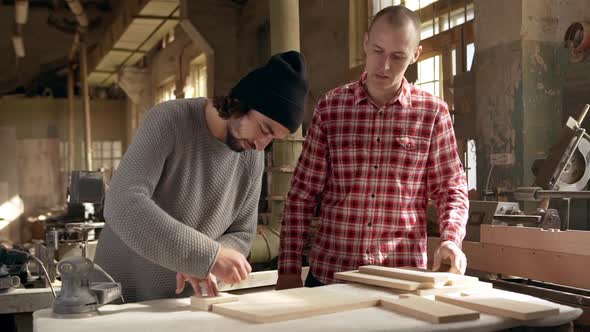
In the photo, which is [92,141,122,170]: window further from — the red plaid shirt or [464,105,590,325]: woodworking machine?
the red plaid shirt

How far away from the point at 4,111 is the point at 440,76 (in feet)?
41.1

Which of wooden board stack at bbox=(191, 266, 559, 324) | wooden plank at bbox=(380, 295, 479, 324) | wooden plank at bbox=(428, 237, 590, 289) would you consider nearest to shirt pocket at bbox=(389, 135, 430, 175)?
wooden board stack at bbox=(191, 266, 559, 324)

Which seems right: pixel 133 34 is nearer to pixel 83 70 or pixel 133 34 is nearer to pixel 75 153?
pixel 83 70

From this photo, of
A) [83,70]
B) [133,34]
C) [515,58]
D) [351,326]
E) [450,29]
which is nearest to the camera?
[351,326]

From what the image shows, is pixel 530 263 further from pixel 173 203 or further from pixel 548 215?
pixel 173 203

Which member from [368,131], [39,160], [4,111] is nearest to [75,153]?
[39,160]

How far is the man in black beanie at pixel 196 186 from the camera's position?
1.70m

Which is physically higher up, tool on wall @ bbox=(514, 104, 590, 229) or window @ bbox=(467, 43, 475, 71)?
window @ bbox=(467, 43, 475, 71)

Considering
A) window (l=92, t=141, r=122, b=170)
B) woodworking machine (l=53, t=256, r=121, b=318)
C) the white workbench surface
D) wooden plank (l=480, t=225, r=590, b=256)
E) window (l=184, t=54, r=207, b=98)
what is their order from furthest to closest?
window (l=92, t=141, r=122, b=170), window (l=184, t=54, r=207, b=98), wooden plank (l=480, t=225, r=590, b=256), woodworking machine (l=53, t=256, r=121, b=318), the white workbench surface

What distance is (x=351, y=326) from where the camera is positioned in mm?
1442

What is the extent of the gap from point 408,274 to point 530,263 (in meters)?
1.09

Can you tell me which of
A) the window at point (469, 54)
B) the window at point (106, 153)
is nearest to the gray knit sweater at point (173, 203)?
the window at point (469, 54)

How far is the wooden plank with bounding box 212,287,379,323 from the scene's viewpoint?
4.96 feet

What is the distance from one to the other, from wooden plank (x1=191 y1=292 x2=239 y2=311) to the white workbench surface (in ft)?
0.08
